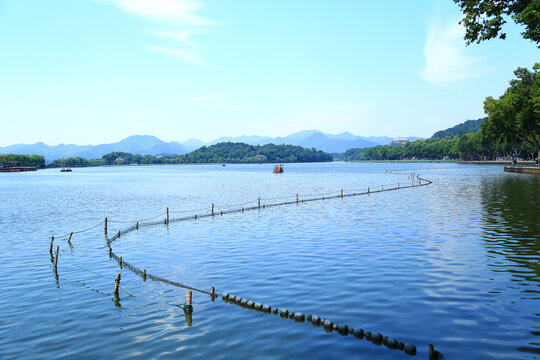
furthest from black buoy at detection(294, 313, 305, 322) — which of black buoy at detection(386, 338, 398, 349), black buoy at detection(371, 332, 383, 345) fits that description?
black buoy at detection(386, 338, 398, 349)

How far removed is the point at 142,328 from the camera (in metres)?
15.8

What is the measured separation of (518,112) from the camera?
111m

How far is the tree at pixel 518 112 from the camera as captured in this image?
339 feet

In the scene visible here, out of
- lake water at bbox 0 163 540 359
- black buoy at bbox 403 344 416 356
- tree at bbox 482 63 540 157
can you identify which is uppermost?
tree at bbox 482 63 540 157

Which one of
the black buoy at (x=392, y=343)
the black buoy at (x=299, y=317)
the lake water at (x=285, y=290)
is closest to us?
the black buoy at (x=392, y=343)

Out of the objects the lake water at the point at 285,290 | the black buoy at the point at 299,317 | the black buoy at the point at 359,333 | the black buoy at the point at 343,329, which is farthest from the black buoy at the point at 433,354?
the black buoy at the point at 299,317

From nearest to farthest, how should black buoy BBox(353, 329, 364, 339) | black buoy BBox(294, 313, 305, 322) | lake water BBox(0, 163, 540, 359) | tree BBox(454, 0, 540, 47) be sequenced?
Result: lake water BBox(0, 163, 540, 359) < black buoy BBox(353, 329, 364, 339) < black buoy BBox(294, 313, 305, 322) < tree BBox(454, 0, 540, 47)

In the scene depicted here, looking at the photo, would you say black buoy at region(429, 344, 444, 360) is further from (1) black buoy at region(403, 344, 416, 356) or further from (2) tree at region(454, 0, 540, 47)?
(2) tree at region(454, 0, 540, 47)

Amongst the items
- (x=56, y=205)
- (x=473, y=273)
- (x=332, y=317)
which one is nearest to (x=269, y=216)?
(x=473, y=273)

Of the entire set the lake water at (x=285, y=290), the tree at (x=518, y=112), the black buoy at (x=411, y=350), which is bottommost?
the lake water at (x=285, y=290)

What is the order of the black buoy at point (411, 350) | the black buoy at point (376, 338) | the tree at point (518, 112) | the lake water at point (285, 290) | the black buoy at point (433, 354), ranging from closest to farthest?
the black buoy at point (433, 354) < the black buoy at point (411, 350) < the black buoy at point (376, 338) < the lake water at point (285, 290) < the tree at point (518, 112)

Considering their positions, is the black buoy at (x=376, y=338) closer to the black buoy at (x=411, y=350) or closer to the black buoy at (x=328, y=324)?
the black buoy at (x=411, y=350)

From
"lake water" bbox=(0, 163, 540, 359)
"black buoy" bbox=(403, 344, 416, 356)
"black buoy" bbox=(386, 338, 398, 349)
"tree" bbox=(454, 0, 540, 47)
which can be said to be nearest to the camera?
"black buoy" bbox=(403, 344, 416, 356)

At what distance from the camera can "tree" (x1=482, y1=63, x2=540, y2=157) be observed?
103312 millimetres
